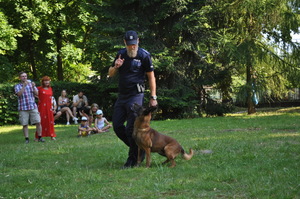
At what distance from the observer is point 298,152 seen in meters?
7.42

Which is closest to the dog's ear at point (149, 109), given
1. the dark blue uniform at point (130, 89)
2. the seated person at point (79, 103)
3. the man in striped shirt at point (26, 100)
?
the dark blue uniform at point (130, 89)

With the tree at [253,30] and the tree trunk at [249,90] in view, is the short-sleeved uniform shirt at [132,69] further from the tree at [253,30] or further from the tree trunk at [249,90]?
the tree trunk at [249,90]

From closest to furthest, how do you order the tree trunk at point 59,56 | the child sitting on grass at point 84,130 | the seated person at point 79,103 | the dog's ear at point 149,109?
the dog's ear at point 149,109 < the child sitting on grass at point 84,130 < the seated person at point 79,103 < the tree trunk at point 59,56

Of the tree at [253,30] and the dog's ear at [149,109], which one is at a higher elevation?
the tree at [253,30]

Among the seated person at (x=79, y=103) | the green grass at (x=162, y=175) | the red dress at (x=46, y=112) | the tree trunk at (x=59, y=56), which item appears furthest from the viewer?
the tree trunk at (x=59, y=56)

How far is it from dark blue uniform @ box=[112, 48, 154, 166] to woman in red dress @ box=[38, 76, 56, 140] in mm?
6367

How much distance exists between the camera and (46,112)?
12.8 m

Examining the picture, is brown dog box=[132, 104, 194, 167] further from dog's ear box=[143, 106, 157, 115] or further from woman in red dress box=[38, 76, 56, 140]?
woman in red dress box=[38, 76, 56, 140]

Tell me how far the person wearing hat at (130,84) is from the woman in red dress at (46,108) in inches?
250

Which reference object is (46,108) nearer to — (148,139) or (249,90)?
(148,139)

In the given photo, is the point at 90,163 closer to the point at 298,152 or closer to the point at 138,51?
the point at 138,51

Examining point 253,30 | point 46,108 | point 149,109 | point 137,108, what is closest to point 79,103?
point 46,108

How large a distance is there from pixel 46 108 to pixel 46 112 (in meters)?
0.13

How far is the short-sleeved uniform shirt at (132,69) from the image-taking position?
6617mm
